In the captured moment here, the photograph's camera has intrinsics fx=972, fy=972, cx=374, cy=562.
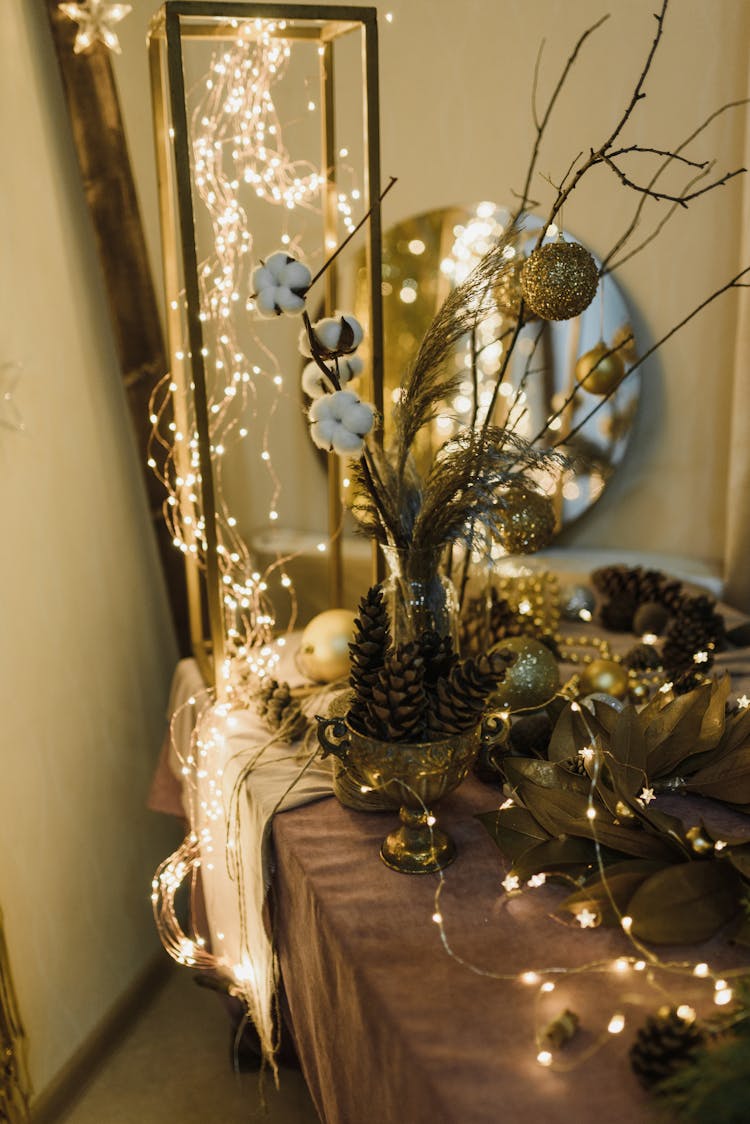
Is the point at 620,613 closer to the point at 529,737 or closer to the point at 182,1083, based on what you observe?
the point at 529,737

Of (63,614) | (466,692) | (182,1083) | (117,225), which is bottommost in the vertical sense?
(182,1083)

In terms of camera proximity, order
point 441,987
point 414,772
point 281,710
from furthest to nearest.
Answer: point 281,710, point 414,772, point 441,987

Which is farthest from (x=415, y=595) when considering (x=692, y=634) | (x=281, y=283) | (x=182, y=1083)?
(x=182, y=1083)

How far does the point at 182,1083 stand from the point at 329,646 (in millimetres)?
801

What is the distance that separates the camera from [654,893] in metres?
0.91

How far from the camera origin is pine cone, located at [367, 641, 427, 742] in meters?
0.97

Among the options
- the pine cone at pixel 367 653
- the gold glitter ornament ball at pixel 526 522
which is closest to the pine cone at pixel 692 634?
the gold glitter ornament ball at pixel 526 522

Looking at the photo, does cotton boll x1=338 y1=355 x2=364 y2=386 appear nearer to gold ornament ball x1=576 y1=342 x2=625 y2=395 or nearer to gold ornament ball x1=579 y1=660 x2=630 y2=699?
gold ornament ball x1=576 y1=342 x2=625 y2=395

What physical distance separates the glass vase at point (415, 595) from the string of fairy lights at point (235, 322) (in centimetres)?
35

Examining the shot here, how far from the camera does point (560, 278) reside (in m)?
1.18

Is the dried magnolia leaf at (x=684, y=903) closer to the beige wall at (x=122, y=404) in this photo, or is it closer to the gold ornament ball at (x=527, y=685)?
the gold ornament ball at (x=527, y=685)

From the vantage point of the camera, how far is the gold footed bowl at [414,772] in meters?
0.99

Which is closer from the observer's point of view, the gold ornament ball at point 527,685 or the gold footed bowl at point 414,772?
the gold footed bowl at point 414,772

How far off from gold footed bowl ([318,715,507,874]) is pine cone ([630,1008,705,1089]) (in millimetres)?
314
